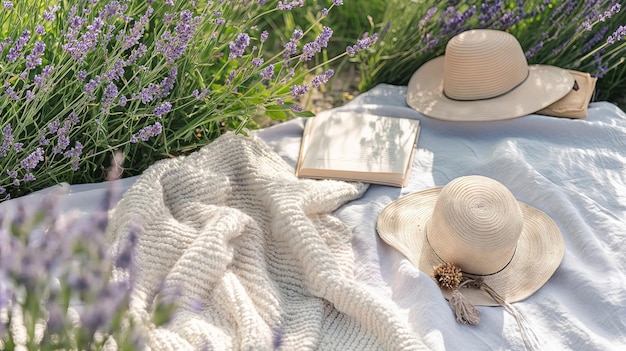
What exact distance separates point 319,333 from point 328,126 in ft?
3.16

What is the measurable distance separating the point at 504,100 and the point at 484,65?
151 millimetres

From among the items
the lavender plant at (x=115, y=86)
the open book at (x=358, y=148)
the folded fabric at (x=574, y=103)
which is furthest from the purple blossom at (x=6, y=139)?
the folded fabric at (x=574, y=103)

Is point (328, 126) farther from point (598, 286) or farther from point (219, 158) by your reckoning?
point (598, 286)

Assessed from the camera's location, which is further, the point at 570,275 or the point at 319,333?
the point at 570,275

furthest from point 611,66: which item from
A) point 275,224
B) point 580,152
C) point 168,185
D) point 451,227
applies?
point 168,185

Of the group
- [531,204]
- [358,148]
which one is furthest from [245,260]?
[531,204]

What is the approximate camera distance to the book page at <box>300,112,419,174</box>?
96.5 inches

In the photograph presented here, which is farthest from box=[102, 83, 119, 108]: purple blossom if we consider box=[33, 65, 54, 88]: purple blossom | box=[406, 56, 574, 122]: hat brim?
box=[406, 56, 574, 122]: hat brim

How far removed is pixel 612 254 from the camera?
2.13 metres

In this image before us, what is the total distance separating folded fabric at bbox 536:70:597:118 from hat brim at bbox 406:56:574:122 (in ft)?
0.13

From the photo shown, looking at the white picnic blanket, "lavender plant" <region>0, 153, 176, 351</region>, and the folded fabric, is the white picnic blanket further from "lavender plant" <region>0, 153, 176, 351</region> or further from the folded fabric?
"lavender plant" <region>0, 153, 176, 351</region>

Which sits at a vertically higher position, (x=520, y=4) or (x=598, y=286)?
(x=520, y=4)

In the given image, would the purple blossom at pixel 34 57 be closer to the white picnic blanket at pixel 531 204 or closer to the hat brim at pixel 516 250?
the white picnic blanket at pixel 531 204

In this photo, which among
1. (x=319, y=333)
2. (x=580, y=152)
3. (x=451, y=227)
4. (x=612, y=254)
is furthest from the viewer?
(x=580, y=152)
